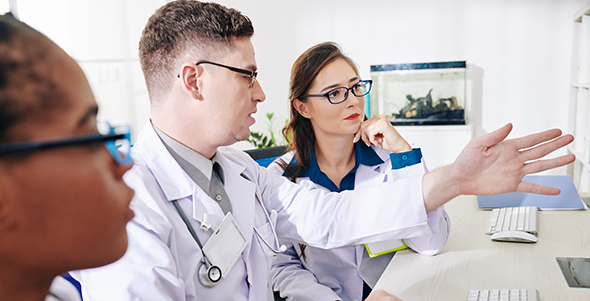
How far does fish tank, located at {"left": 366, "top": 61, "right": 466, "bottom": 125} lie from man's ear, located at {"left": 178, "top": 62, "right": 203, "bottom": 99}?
132 inches

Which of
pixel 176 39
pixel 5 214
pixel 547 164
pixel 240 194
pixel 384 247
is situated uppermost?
pixel 176 39

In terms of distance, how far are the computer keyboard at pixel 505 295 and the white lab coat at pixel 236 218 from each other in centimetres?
22

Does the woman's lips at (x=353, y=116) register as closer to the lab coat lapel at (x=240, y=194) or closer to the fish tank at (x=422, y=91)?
the lab coat lapel at (x=240, y=194)

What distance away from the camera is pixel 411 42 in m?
4.27

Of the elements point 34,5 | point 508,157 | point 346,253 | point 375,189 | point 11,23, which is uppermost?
point 34,5

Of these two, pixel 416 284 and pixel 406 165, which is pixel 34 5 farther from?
pixel 416 284

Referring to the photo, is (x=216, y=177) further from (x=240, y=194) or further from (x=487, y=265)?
(x=487, y=265)

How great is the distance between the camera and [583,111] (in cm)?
291

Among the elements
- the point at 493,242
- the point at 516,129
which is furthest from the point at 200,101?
the point at 516,129

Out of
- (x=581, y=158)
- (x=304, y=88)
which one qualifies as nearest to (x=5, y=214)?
(x=304, y=88)

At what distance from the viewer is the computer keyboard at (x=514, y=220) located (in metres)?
1.35

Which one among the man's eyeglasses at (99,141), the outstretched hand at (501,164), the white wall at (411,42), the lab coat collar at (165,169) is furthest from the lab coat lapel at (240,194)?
the white wall at (411,42)

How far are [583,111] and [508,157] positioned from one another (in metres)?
2.49

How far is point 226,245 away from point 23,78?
28.4 inches
